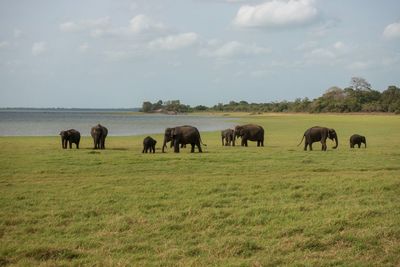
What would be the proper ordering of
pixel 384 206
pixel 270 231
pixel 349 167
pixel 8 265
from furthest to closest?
pixel 349 167 → pixel 384 206 → pixel 270 231 → pixel 8 265

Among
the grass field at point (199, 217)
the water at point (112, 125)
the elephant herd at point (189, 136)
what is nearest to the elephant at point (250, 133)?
the elephant herd at point (189, 136)

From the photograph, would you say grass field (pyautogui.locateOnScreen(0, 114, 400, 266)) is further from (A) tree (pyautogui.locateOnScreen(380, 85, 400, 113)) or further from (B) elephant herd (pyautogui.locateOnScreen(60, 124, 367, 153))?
(A) tree (pyautogui.locateOnScreen(380, 85, 400, 113))

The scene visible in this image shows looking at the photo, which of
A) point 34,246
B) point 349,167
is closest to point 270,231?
point 34,246

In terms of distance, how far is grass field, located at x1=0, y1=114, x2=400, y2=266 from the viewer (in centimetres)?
771

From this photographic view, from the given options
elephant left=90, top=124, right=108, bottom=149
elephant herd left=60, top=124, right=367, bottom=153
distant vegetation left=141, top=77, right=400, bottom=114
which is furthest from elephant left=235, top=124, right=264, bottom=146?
distant vegetation left=141, top=77, right=400, bottom=114

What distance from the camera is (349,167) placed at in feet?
59.6

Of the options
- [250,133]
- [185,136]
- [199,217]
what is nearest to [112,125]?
[250,133]

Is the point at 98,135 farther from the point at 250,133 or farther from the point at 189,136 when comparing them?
the point at 250,133

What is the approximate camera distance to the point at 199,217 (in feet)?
32.3

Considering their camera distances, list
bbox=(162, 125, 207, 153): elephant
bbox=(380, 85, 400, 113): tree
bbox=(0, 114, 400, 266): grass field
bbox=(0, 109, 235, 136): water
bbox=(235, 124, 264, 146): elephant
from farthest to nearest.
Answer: bbox=(380, 85, 400, 113): tree, bbox=(0, 109, 235, 136): water, bbox=(235, 124, 264, 146): elephant, bbox=(162, 125, 207, 153): elephant, bbox=(0, 114, 400, 266): grass field

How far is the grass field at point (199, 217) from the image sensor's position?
304 inches

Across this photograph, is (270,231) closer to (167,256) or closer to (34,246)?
(167,256)

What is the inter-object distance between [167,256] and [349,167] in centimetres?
1214

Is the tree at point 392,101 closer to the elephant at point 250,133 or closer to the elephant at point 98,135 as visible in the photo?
the elephant at point 250,133
